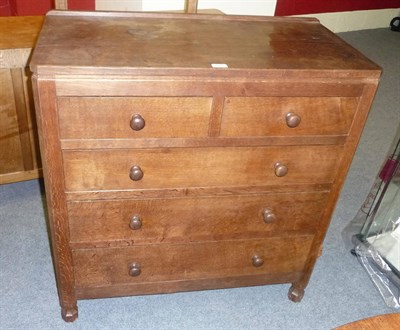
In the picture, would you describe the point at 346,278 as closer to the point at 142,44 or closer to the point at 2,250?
the point at 142,44

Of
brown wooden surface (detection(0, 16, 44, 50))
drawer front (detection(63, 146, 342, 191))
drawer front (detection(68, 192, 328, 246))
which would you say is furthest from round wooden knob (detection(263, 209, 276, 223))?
brown wooden surface (detection(0, 16, 44, 50))

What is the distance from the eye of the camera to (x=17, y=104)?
5.91 ft

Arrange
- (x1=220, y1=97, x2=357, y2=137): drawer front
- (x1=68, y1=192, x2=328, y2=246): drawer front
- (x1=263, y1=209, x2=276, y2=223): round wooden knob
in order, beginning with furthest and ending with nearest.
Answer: (x1=263, y1=209, x2=276, y2=223): round wooden knob, (x1=68, y1=192, x2=328, y2=246): drawer front, (x1=220, y1=97, x2=357, y2=137): drawer front

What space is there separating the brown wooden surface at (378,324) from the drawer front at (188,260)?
2.00 ft

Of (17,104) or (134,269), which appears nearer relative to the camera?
(134,269)

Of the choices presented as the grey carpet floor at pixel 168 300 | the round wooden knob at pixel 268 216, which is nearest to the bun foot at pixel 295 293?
the grey carpet floor at pixel 168 300

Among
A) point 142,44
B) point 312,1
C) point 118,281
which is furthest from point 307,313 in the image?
point 312,1

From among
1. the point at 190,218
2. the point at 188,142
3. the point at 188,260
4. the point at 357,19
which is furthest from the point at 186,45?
the point at 357,19

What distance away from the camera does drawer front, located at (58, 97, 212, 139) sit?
3.64 feet

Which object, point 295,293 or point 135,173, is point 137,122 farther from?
point 295,293

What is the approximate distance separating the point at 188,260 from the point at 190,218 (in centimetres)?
18

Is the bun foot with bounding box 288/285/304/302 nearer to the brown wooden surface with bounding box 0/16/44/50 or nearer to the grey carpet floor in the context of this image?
the grey carpet floor

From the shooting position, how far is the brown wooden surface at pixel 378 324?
898 millimetres

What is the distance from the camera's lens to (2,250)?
182cm
